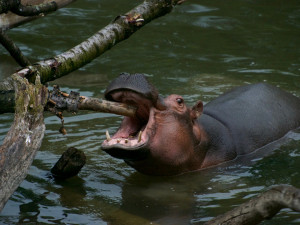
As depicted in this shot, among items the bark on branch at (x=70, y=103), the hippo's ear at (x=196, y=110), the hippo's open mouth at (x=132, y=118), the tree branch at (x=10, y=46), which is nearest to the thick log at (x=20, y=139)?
the bark on branch at (x=70, y=103)

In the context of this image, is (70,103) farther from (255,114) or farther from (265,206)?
(255,114)

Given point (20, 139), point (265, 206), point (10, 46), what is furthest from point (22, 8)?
point (265, 206)

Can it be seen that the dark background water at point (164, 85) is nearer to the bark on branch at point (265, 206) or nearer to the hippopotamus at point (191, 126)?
the hippopotamus at point (191, 126)

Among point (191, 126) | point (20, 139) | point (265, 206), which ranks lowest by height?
point (191, 126)

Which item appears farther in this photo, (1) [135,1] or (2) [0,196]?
(1) [135,1]

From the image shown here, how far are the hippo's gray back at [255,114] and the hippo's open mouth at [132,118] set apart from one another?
4.13ft

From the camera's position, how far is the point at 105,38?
6141mm

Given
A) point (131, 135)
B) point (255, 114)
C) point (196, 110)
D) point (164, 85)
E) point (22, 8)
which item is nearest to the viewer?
point (131, 135)

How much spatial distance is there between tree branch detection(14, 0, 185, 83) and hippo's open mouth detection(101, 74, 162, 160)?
82 centimetres

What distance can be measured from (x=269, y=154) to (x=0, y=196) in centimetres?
307

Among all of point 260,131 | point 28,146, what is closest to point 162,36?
point 260,131

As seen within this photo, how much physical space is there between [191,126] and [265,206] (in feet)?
8.01

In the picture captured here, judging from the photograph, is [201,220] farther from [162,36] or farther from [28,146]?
[162,36]

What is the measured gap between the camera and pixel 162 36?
33.2ft
